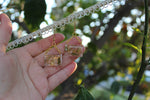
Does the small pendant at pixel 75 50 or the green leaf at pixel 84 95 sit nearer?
the green leaf at pixel 84 95

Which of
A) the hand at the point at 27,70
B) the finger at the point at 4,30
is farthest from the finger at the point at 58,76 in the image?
the finger at the point at 4,30

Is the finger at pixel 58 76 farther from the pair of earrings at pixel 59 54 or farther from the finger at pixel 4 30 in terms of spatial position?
the finger at pixel 4 30

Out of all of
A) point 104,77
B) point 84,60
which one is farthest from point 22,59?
point 104,77

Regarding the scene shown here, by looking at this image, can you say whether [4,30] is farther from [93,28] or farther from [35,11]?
[93,28]

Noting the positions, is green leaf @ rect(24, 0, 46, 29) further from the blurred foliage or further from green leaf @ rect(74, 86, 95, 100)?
green leaf @ rect(74, 86, 95, 100)

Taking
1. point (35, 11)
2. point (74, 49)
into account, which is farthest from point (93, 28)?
point (35, 11)

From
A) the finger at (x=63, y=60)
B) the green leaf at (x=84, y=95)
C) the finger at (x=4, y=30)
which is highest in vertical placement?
the finger at (x=4, y=30)

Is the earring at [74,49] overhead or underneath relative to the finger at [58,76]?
overhead
